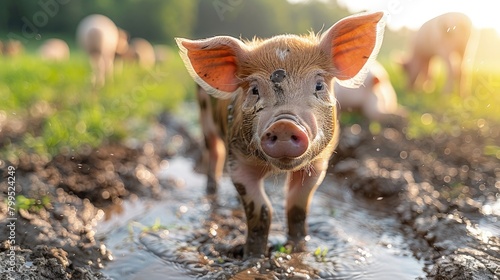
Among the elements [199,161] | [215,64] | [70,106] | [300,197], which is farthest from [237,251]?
[70,106]

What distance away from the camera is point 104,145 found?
561 centimetres

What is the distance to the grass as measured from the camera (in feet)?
17.2

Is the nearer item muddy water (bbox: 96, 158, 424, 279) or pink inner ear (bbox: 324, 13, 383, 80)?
pink inner ear (bbox: 324, 13, 383, 80)

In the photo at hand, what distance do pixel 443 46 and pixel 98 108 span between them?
5962 mm

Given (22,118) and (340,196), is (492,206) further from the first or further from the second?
(22,118)

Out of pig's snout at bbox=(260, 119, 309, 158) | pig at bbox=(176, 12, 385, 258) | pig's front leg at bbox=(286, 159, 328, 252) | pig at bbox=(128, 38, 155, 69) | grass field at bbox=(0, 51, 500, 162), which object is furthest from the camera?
pig at bbox=(128, 38, 155, 69)

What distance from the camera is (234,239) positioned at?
361cm

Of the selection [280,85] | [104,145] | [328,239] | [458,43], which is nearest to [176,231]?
[328,239]

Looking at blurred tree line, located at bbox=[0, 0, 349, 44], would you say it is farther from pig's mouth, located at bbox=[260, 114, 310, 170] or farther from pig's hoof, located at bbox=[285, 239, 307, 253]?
pig's mouth, located at bbox=[260, 114, 310, 170]

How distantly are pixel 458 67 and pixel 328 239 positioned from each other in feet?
22.8

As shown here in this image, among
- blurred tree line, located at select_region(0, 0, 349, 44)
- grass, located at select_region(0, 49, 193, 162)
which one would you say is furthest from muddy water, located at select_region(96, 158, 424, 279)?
blurred tree line, located at select_region(0, 0, 349, 44)

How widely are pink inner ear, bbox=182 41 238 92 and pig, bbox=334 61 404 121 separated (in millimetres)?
4165

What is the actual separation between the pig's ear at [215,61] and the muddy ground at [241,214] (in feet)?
3.36

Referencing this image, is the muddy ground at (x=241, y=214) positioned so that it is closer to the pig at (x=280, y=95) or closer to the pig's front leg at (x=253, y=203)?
the pig's front leg at (x=253, y=203)
